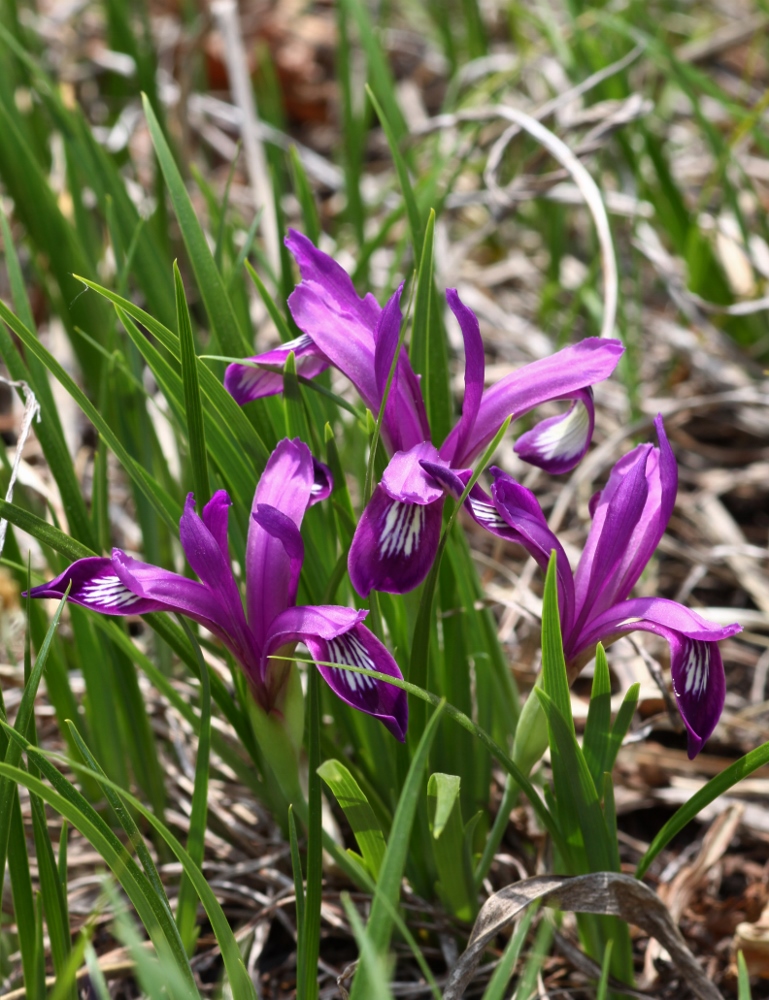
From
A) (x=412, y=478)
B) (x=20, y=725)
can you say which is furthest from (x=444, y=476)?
(x=20, y=725)

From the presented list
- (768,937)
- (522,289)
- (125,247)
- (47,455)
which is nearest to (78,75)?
(522,289)

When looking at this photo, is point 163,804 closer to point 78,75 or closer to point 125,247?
point 125,247

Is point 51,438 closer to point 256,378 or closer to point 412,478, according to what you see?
point 256,378

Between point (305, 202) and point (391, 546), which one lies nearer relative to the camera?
point (391, 546)

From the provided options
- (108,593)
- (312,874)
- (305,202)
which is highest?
(305,202)

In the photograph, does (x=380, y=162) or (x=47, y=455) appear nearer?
(x=47, y=455)

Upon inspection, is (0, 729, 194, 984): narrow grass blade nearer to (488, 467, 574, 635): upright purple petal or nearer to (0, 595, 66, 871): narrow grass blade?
(0, 595, 66, 871): narrow grass blade
